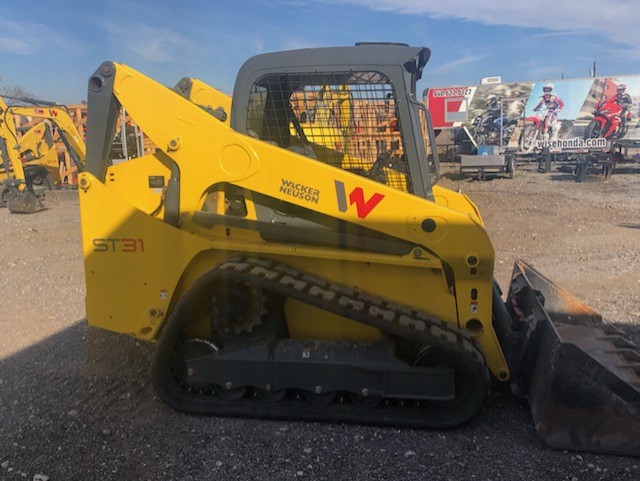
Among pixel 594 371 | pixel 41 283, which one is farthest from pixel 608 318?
pixel 41 283

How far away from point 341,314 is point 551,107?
22269 mm

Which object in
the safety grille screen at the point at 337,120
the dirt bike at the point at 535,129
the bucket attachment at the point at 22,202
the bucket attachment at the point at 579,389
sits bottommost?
the bucket attachment at the point at 579,389

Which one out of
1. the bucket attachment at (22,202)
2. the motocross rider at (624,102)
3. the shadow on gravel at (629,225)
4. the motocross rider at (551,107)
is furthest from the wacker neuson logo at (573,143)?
the bucket attachment at (22,202)

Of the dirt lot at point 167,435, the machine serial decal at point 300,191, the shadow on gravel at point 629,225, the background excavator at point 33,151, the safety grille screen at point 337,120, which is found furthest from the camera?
the background excavator at point 33,151

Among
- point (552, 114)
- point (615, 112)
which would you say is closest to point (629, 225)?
point (552, 114)

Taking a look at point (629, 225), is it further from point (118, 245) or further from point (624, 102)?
point (624, 102)

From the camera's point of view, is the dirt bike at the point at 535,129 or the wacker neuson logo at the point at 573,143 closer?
the wacker neuson logo at the point at 573,143

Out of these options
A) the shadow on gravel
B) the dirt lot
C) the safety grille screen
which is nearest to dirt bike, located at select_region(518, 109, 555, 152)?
the shadow on gravel

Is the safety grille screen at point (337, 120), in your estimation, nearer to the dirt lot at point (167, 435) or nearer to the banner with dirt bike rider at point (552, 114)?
the dirt lot at point (167, 435)

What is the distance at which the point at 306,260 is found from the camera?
3.57 metres

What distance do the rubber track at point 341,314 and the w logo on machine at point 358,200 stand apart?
1.67 feet

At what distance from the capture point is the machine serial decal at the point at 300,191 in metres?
3.36

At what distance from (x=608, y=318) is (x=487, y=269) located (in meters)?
2.59

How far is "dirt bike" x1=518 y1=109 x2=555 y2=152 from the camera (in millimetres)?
22453
